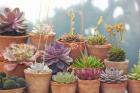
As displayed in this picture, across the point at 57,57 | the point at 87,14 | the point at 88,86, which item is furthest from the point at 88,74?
the point at 87,14

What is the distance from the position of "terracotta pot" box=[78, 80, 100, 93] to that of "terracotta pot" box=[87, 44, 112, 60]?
247mm

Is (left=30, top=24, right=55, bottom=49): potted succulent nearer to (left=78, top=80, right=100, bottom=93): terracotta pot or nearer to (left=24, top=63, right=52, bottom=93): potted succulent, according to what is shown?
(left=24, top=63, right=52, bottom=93): potted succulent

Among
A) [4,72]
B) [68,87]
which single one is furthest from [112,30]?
[4,72]

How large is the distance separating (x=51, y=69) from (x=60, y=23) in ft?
1.76

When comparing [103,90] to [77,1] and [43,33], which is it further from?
[77,1]

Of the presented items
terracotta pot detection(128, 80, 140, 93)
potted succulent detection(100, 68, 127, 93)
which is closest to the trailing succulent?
potted succulent detection(100, 68, 127, 93)

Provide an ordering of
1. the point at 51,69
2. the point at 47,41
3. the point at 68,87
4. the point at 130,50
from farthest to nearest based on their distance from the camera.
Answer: the point at 130,50, the point at 47,41, the point at 51,69, the point at 68,87

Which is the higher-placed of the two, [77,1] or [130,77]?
[77,1]

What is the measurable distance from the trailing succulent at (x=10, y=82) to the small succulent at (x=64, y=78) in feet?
0.47

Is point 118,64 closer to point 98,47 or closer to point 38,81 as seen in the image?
point 98,47

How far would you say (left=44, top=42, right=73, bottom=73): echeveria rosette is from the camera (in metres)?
1.58

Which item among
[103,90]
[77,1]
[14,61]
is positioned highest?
[77,1]

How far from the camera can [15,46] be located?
63.4 inches

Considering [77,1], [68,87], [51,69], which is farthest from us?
[77,1]
